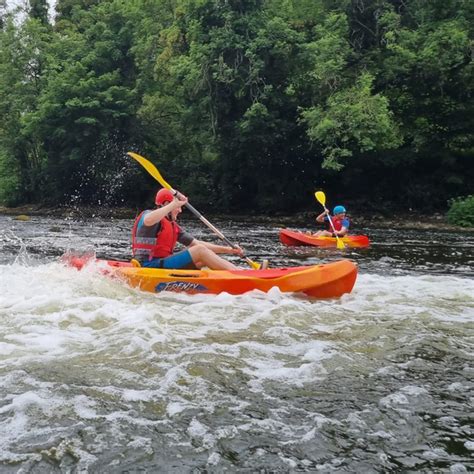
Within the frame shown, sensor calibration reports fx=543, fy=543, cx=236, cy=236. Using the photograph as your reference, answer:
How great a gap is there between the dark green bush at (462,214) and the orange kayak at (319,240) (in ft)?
21.7

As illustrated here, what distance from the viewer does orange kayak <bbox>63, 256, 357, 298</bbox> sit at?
18.6ft

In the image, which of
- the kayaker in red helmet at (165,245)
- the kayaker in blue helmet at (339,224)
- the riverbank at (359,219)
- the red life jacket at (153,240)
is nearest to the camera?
the kayaker in red helmet at (165,245)

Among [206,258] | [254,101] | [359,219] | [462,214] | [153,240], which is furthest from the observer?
[254,101]

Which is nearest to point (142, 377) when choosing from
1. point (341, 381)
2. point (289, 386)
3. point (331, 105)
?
point (289, 386)

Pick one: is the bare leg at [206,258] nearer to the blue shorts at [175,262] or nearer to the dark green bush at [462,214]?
the blue shorts at [175,262]

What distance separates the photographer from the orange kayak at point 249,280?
224 inches

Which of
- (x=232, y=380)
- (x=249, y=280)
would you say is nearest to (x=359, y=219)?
(x=249, y=280)

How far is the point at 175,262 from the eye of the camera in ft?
20.3

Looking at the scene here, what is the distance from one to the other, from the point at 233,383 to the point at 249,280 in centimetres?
252

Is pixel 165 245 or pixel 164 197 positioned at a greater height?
pixel 164 197

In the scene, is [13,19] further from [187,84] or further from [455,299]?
[455,299]

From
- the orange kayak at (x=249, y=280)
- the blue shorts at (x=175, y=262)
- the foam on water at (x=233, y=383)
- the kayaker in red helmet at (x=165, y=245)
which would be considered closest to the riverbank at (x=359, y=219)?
the orange kayak at (x=249, y=280)

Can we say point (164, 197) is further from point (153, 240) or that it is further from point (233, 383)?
point (233, 383)

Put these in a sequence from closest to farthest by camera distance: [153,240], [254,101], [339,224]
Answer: [153,240] < [339,224] < [254,101]
